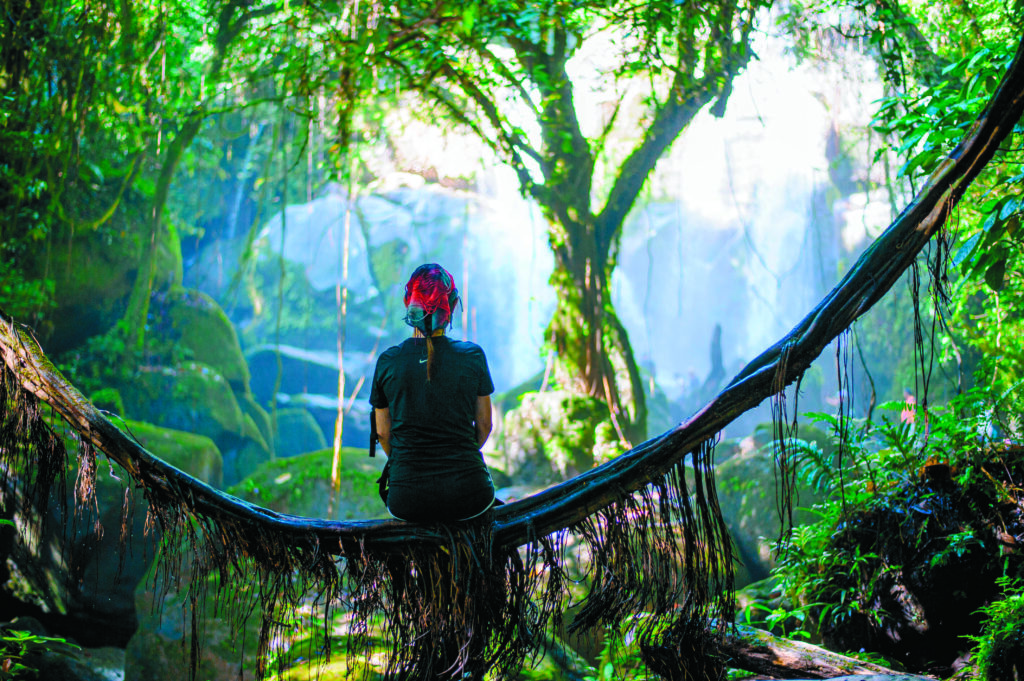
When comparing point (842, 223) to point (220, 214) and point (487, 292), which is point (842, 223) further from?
point (220, 214)

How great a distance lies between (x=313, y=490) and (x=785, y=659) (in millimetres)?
5381

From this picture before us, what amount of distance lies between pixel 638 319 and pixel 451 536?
849 inches

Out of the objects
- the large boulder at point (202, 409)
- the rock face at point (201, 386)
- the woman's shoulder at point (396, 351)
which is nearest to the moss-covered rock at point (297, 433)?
the rock face at point (201, 386)

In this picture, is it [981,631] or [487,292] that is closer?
[981,631]

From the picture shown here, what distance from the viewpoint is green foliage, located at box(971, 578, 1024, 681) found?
8.17ft

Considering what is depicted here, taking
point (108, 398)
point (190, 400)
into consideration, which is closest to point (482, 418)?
point (108, 398)

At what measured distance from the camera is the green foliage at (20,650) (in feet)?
9.62

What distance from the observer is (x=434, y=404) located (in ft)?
7.33

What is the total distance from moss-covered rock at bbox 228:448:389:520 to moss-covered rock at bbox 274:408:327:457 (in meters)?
6.44

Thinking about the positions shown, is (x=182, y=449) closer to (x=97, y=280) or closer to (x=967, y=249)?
(x=97, y=280)

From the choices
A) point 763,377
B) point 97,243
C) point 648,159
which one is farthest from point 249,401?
point 763,377

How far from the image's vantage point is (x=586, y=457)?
6.42 metres

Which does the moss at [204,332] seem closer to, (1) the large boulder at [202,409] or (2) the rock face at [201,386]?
(2) the rock face at [201,386]

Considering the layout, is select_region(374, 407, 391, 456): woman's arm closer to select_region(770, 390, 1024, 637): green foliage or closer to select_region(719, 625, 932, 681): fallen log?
select_region(719, 625, 932, 681): fallen log
